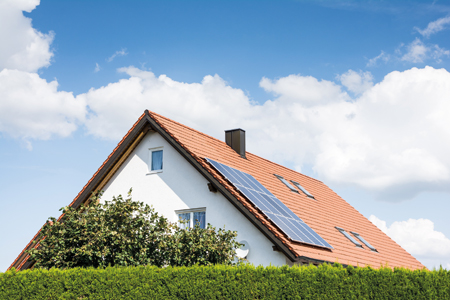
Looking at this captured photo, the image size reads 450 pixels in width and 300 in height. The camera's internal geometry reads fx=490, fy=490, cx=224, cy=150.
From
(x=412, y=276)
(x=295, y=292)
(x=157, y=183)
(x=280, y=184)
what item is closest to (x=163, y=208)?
(x=157, y=183)

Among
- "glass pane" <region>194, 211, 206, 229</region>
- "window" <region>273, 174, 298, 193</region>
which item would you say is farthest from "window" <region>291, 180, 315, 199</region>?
"glass pane" <region>194, 211, 206, 229</region>

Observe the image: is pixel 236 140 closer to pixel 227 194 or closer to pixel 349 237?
pixel 349 237

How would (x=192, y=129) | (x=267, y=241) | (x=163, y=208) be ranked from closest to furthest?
(x=267, y=241), (x=163, y=208), (x=192, y=129)

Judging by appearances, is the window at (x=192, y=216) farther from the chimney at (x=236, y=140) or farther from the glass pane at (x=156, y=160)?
the chimney at (x=236, y=140)

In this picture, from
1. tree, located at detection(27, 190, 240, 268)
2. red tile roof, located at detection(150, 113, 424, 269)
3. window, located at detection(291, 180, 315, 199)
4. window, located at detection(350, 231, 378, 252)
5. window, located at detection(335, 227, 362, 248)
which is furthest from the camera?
window, located at detection(291, 180, 315, 199)

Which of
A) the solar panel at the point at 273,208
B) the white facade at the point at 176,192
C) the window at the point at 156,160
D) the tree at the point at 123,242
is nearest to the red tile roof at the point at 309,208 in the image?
the solar panel at the point at 273,208

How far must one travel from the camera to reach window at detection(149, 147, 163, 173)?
2017 centimetres

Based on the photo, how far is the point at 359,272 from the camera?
458 inches

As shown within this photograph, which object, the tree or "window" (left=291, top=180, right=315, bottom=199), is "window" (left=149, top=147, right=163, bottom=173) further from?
"window" (left=291, top=180, right=315, bottom=199)

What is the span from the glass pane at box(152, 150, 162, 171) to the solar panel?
2.19 meters

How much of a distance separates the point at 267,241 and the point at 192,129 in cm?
833

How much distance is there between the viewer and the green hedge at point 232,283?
37.1 feet

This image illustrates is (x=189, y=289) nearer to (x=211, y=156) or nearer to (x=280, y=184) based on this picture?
(x=211, y=156)

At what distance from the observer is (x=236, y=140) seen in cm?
2459
